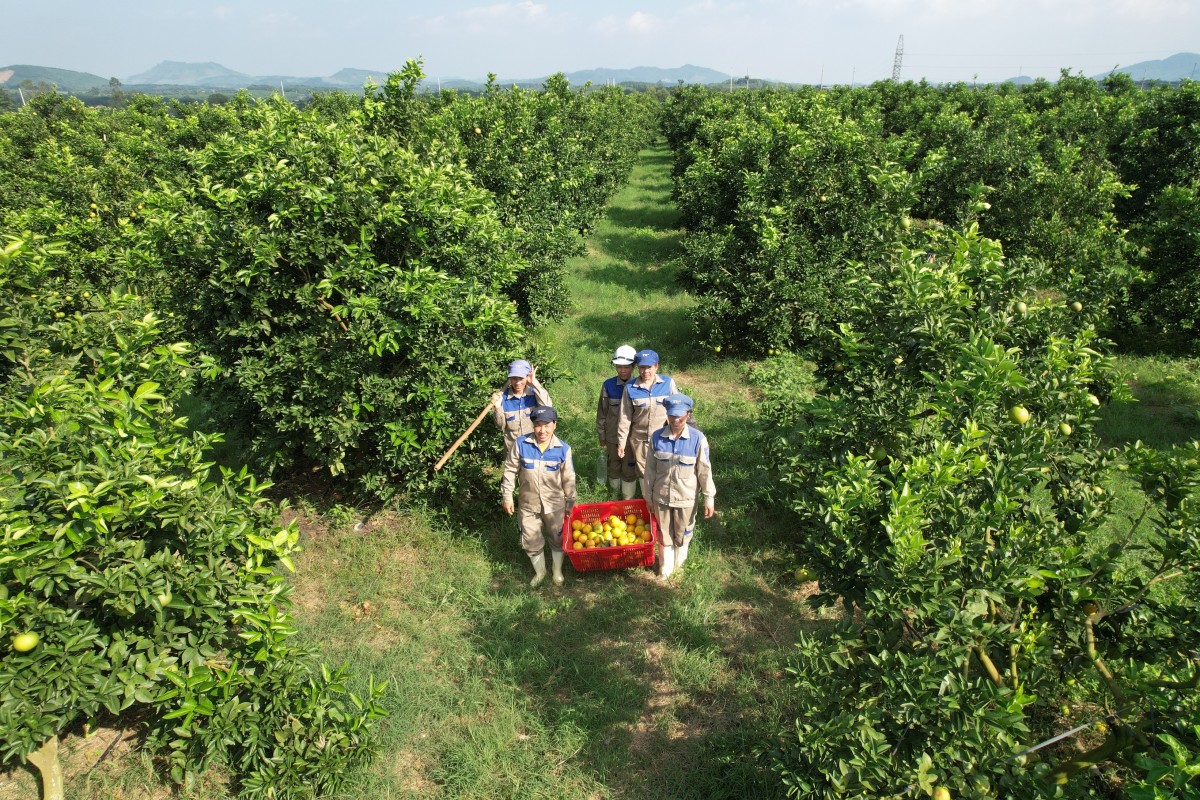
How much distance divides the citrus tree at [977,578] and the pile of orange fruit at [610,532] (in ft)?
7.96

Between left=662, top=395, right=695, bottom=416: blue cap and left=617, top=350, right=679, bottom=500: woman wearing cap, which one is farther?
left=617, top=350, right=679, bottom=500: woman wearing cap

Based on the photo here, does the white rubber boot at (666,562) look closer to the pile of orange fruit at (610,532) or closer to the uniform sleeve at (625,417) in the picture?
the pile of orange fruit at (610,532)

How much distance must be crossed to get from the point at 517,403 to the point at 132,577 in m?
3.47

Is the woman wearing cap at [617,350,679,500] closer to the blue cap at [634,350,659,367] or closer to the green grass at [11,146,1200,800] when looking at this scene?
the blue cap at [634,350,659,367]

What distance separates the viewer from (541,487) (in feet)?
18.2

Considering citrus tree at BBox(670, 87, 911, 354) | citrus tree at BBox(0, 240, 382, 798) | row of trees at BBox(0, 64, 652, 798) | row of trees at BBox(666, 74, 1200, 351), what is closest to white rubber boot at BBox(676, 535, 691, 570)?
row of trees at BBox(0, 64, 652, 798)

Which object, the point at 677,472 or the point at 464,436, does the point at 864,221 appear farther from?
the point at 464,436

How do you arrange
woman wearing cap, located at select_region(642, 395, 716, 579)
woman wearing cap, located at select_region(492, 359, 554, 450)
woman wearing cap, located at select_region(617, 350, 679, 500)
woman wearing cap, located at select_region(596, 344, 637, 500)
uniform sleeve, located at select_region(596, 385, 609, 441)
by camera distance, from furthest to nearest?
uniform sleeve, located at select_region(596, 385, 609, 441) → woman wearing cap, located at select_region(596, 344, 637, 500) → woman wearing cap, located at select_region(617, 350, 679, 500) → woman wearing cap, located at select_region(492, 359, 554, 450) → woman wearing cap, located at select_region(642, 395, 716, 579)

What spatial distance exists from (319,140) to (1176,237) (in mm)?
11403

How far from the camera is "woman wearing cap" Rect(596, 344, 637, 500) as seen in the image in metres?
6.59

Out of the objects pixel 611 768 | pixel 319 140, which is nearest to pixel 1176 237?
pixel 611 768

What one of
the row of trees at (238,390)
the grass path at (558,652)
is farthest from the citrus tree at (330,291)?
the grass path at (558,652)

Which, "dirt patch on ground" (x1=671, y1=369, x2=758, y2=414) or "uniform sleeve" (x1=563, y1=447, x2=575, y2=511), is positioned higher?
"uniform sleeve" (x1=563, y1=447, x2=575, y2=511)

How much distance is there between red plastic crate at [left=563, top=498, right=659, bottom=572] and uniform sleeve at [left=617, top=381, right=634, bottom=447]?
2.34 feet
